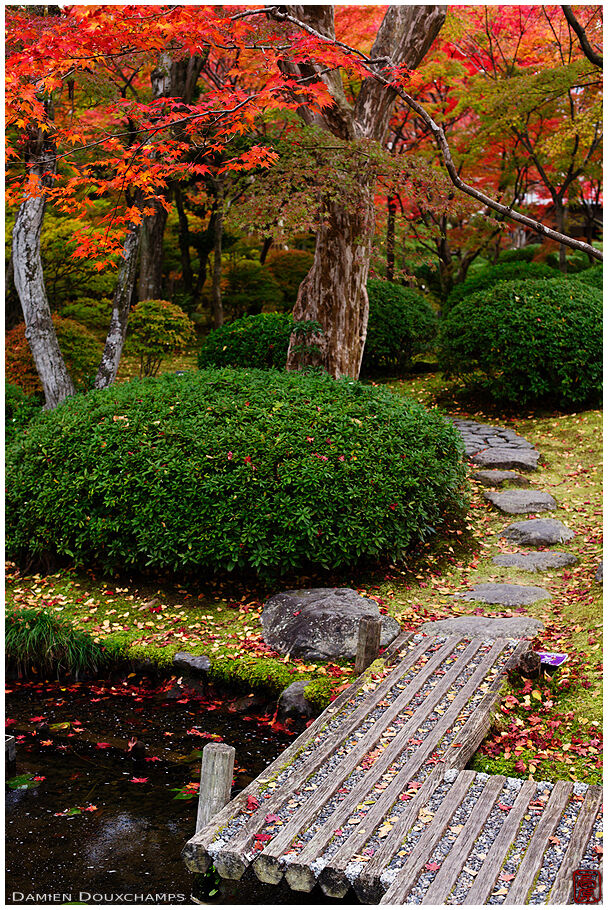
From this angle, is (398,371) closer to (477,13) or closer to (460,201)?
(460,201)

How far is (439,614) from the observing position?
253 inches

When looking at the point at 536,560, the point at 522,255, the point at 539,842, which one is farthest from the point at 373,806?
the point at 522,255

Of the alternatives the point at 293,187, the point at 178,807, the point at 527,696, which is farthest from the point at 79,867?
the point at 293,187

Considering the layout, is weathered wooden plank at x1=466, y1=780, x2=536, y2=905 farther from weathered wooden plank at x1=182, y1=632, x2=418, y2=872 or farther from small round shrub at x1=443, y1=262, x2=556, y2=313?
small round shrub at x1=443, y1=262, x2=556, y2=313

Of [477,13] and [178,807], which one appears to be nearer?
[178,807]

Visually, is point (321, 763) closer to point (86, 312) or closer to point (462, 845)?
point (462, 845)

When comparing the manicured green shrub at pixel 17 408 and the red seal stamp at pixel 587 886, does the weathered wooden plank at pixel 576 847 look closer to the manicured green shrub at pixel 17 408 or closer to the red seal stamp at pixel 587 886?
the red seal stamp at pixel 587 886

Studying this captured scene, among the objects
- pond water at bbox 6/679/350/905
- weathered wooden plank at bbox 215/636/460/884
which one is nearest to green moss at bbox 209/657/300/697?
pond water at bbox 6/679/350/905

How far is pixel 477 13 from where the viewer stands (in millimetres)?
16047

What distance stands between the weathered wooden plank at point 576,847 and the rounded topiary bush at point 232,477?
118 inches

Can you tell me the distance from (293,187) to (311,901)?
6.91 meters

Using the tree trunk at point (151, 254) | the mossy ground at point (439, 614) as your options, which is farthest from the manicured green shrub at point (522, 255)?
the mossy ground at point (439, 614)

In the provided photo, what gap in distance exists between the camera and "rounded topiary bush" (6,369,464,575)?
6.41 metres

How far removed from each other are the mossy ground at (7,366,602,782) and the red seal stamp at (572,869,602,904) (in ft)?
3.30
